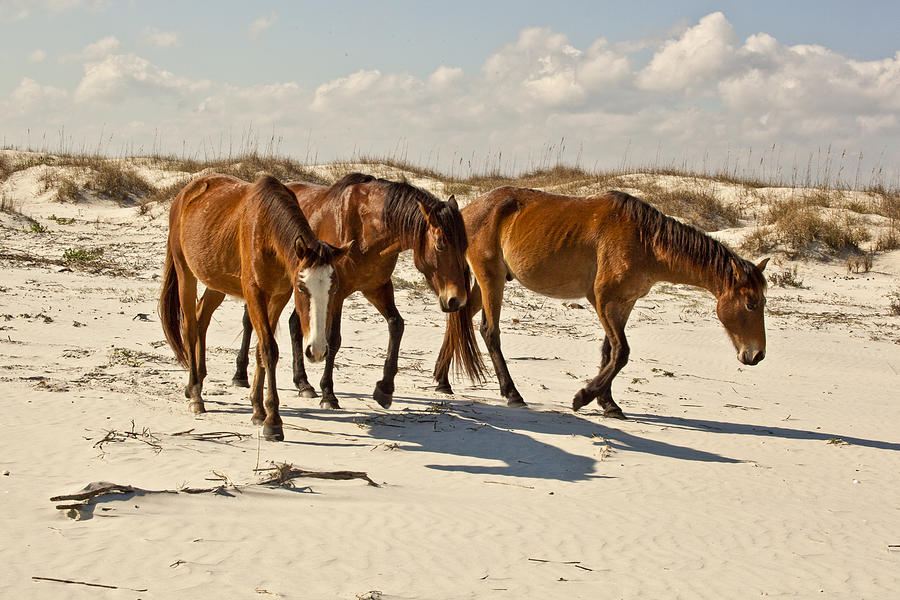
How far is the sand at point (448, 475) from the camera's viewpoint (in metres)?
3.40

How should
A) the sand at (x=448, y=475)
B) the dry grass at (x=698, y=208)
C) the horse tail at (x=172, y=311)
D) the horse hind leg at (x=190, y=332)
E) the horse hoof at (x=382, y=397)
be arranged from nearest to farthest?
1. the sand at (x=448, y=475)
2. the horse hind leg at (x=190, y=332)
3. the horse hoof at (x=382, y=397)
4. the horse tail at (x=172, y=311)
5. the dry grass at (x=698, y=208)

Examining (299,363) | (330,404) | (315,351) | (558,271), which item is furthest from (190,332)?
(558,271)

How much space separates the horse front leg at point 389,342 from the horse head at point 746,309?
2924mm

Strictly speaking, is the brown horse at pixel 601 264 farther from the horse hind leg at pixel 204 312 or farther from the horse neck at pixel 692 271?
the horse hind leg at pixel 204 312

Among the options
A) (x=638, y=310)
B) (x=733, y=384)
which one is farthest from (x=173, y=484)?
(x=638, y=310)

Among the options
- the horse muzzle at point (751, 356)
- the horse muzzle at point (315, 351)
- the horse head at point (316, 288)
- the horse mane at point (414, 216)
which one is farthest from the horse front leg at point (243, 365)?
the horse muzzle at point (751, 356)

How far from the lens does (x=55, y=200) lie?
20.5 m

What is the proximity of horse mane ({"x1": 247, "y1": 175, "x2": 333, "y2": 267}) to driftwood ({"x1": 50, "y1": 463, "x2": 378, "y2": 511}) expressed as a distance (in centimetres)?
131

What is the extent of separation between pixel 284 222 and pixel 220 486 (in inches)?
78.5

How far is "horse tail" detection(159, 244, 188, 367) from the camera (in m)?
7.17

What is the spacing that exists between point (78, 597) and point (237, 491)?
1403 mm

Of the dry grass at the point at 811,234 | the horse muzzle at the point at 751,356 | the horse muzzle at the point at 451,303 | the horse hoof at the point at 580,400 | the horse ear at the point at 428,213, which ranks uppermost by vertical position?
the dry grass at the point at 811,234

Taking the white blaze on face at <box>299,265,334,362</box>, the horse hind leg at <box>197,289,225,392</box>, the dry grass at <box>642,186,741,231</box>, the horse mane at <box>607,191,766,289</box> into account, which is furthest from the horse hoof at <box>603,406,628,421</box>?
the dry grass at <box>642,186,741,231</box>

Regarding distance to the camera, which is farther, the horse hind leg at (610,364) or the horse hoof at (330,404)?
the horse hind leg at (610,364)
